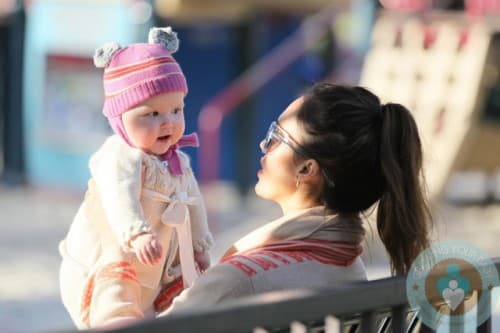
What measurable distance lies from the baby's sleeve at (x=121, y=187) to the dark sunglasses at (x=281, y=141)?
0.28 meters

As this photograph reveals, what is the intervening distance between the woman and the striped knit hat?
0.28 metres

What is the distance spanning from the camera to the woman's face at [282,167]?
7.80ft

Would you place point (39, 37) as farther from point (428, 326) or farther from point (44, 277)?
point (428, 326)

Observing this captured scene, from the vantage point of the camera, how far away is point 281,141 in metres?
2.40

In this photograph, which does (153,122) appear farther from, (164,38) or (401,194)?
(401,194)

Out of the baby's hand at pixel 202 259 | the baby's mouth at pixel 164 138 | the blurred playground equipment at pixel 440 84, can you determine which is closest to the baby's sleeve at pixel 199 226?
the baby's hand at pixel 202 259

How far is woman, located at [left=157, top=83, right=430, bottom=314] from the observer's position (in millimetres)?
2312

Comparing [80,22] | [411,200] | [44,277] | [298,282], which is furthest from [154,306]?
[80,22]

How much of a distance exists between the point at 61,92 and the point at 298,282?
842 centimetres

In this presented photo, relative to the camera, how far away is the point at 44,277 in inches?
273

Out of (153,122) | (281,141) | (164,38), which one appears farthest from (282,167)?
(164,38)

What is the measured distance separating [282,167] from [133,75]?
39 centimetres

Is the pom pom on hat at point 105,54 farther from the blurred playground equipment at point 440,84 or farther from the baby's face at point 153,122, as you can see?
the blurred playground equipment at point 440,84

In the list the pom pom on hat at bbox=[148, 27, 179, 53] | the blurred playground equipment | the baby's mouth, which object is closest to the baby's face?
the baby's mouth
